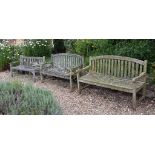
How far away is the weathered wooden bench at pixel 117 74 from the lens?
6.67m

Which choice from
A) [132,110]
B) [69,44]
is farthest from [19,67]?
[132,110]

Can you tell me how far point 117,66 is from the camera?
286 inches

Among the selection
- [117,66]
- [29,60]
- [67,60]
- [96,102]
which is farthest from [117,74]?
[29,60]

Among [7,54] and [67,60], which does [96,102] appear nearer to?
[67,60]

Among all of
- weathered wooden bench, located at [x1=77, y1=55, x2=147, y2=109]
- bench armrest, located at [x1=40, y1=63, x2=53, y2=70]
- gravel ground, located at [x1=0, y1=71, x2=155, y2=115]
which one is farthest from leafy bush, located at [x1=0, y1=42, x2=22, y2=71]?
weathered wooden bench, located at [x1=77, y1=55, x2=147, y2=109]

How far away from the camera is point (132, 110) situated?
6543 millimetres

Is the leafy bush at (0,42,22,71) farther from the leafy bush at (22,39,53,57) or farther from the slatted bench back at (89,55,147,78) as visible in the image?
the slatted bench back at (89,55,147,78)

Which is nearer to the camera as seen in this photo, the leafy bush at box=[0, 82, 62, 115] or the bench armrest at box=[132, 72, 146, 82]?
the leafy bush at box=[0, 82, 62, 115]

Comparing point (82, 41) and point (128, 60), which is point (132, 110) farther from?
point (82, 41)

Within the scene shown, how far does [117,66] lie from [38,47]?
2.76m

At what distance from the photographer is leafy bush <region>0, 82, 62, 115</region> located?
5.00 metres

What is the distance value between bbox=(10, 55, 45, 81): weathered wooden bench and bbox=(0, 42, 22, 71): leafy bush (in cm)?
34

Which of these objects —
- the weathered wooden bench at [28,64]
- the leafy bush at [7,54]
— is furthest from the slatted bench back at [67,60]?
the leafy bush at [7,54]

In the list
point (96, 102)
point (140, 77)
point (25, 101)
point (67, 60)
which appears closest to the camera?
point (25, 101)
